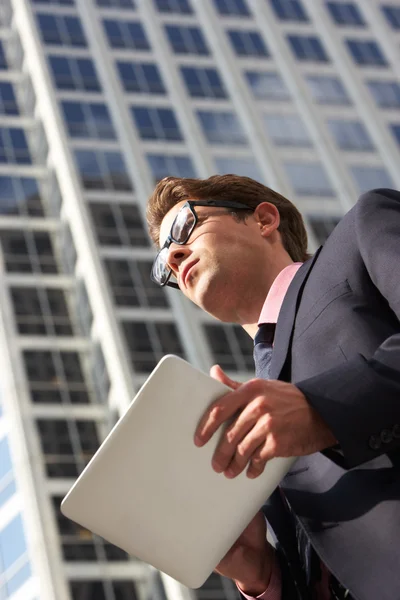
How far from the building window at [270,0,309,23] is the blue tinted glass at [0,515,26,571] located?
27.0 m

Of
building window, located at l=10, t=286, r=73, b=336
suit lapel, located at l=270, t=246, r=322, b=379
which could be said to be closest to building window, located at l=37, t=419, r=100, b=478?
building window, located at l=10, t=286, r=73, b=336

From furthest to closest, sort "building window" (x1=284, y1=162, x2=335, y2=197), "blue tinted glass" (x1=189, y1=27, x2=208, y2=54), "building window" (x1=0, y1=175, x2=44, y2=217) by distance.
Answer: "blue tinted glass" (x1=189, y1=27, x2=208, y2=54) < "building window" (x1=0, y1=175, x2=44, y2=217) < "building window" (x1=284, y1=162, x2=335, y2=197)

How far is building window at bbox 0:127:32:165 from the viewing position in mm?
45938

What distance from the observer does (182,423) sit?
2.60 m

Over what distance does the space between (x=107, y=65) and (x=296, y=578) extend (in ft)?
145

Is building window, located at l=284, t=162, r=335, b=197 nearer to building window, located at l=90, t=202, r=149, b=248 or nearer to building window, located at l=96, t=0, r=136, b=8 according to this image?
building window, located at l=90, t=202, r=149, b=248

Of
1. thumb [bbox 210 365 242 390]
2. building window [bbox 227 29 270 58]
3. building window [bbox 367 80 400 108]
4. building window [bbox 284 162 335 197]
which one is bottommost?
building window [bbox 284 162 335 197]

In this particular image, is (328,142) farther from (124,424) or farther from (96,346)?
(124,424)

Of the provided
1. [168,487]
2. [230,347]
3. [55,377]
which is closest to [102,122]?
[55,377]

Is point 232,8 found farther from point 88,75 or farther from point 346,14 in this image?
point 88,75

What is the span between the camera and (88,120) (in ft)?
145

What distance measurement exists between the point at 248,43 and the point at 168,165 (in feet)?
30.9

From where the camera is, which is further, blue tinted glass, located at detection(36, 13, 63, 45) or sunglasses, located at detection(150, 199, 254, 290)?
blue tinted glass, located at detection(36, 13, 63, 45)

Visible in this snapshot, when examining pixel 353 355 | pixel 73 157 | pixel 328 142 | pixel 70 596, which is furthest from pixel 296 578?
pixel 328 142
